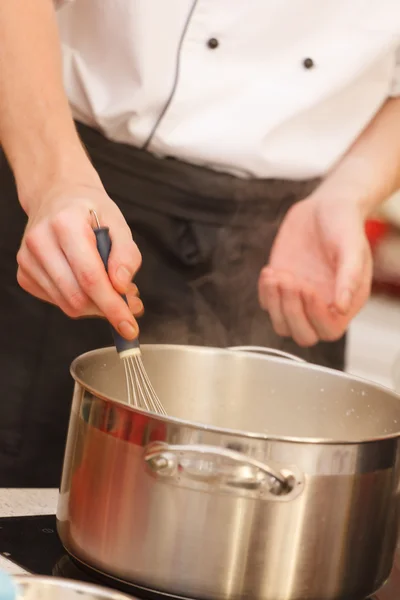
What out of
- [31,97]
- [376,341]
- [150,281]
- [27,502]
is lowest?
[376,341]

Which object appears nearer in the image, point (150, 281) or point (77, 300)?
point (77, 300)

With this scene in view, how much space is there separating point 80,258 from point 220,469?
192mm

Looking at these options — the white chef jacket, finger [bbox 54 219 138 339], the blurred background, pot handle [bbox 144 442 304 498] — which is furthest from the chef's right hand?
the blurred background

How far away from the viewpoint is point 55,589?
1.54 ft

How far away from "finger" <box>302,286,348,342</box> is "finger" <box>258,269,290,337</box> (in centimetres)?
3

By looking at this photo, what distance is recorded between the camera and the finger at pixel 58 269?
65 cm

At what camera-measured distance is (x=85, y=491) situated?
59cm

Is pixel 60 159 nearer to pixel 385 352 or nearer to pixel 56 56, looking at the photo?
pixel 56 56

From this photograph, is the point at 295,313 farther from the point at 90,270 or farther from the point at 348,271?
the point at 90,270

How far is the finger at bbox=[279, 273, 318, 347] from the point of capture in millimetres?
928

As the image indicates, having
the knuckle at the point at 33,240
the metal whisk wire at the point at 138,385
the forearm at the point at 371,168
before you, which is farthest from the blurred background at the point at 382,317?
the knuckle at the point at 33,240

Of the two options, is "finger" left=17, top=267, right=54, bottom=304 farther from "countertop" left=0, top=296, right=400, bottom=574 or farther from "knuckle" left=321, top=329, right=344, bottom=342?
"countertop" left=0, top=296, right=400, bottom=574

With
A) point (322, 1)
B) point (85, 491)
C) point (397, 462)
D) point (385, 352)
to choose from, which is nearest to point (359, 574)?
point (397, 462)

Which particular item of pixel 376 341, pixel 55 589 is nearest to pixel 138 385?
pixel 55 589
